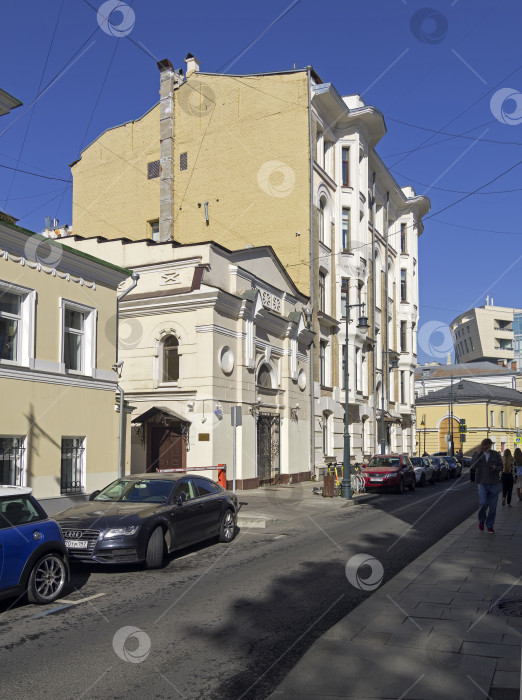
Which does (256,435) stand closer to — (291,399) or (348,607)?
(291,399)

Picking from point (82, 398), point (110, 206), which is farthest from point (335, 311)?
point (82, 398)

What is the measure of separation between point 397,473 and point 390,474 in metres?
0.42

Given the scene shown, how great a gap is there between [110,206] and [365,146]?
599 inches

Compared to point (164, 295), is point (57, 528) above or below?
below

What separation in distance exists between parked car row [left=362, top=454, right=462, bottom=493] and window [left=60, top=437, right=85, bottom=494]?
13110mm

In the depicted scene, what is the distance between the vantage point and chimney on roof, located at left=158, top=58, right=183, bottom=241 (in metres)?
35.2

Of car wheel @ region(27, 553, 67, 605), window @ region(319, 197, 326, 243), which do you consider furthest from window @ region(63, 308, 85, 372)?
window @ region(319, 197, 326, 243)

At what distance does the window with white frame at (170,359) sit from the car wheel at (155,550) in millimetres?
14378

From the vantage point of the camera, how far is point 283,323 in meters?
28.7

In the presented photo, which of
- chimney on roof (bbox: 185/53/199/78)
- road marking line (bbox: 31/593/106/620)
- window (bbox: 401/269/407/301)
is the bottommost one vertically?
road marking line (bbox: 31/593/106/620)

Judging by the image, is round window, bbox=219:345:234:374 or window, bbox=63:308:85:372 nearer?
window, bbox=63:308:85:372

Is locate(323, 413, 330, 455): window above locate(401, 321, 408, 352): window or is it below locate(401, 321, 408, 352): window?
below

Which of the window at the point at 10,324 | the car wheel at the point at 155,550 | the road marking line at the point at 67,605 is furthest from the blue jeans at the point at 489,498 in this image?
the window at the point at 10,324

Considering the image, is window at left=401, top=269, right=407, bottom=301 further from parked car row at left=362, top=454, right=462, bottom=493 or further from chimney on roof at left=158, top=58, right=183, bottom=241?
chimney on roof at left=158, top=58, right=183, bottom=241
